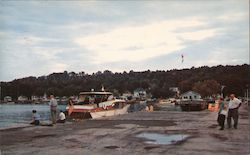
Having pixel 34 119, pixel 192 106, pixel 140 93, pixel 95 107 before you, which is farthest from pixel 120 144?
pixel 140 93

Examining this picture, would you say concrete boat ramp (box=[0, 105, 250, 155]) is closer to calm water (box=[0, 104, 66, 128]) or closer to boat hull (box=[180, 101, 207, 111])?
calm water (box=[0, 104, 66, 128])

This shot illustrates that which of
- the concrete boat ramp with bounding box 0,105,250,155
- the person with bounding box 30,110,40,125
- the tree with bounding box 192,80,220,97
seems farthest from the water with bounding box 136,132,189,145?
the tree with bounding box 192,80,220,97

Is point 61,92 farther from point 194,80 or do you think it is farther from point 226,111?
point 226,111

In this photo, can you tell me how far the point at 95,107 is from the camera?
36969mm

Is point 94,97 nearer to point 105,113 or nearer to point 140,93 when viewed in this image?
point 105,113

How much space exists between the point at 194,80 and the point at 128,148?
149m

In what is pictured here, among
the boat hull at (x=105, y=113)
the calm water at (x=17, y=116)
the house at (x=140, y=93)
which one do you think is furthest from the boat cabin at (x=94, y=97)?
the house at (x=140, y=93)

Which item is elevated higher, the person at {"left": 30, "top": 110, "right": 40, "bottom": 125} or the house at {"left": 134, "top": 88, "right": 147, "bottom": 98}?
the house at {"left": 134, "top": 88, "right": 147, "bottom": 98}

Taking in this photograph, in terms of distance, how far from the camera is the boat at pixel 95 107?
34750 mm

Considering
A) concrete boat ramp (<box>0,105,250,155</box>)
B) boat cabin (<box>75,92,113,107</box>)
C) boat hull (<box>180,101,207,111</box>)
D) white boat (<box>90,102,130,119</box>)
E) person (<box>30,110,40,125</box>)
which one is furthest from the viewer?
boat hull (<box>180,101,207,111</box>)

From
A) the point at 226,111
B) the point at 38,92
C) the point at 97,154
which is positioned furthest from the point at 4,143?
the point at 38,92

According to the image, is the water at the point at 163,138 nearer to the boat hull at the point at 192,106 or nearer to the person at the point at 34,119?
the person at the point at 34,119

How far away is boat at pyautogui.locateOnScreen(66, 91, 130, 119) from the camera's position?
114 feet

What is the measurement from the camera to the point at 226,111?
18391 millimetres
